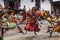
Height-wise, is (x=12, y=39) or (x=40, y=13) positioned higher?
(x=40, y=13)

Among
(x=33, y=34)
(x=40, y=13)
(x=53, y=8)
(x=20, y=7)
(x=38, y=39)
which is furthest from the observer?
(x=53, y=8)

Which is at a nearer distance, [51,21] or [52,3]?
[51,21]

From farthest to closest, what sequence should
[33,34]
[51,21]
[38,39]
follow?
[33,34]
[38,39]
[51,21]

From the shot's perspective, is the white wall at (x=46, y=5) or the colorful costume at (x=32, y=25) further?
the white wall at (x=46, y=5)

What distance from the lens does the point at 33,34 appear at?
6.78 meters

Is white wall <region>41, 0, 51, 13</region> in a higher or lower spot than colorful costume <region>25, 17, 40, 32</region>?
lower

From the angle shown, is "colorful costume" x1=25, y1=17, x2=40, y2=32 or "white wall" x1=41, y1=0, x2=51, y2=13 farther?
"white wall" x1=41, y1=0, x2=51, y2=13

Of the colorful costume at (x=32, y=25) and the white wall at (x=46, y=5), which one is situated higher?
the colorful costume at (x=32, y=25)

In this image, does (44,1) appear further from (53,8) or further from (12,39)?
(12,39)

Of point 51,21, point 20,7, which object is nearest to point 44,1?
point 20,7

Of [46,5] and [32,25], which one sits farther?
[46,5]

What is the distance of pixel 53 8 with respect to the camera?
61.0ft

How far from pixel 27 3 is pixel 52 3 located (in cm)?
214

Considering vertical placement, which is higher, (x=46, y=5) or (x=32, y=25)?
(x=32, y=25)
